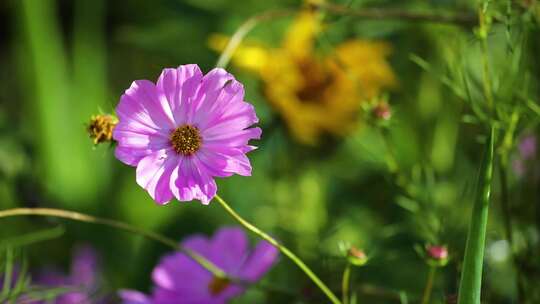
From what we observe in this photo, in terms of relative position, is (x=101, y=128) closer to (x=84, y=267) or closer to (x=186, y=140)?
(x=186, y=140)

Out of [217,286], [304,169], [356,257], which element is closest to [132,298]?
[217,286]

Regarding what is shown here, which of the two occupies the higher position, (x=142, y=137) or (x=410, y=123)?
(x=410, y=123)

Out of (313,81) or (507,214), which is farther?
(313,81)


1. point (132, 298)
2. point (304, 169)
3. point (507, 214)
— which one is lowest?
point (132, 298)

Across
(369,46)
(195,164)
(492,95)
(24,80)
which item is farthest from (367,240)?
(24,80)

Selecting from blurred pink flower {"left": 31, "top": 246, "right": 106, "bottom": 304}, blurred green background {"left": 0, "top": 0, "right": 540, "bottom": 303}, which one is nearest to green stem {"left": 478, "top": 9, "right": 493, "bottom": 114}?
blurred green background {"left": 0, "top": 0, "right": 540, "bottom": 303}

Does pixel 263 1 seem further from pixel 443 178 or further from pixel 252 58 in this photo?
pixel 443 178

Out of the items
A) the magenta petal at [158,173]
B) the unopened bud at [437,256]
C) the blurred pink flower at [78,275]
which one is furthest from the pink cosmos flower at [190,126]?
the blurred pink flower at [78,275]

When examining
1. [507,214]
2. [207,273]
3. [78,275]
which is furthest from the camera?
[78,275]
